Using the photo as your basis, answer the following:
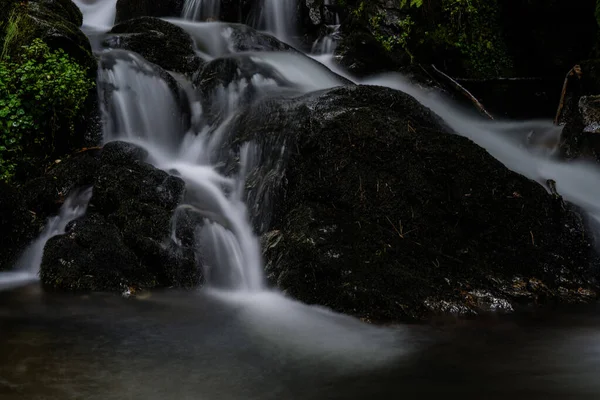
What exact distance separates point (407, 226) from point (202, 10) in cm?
983

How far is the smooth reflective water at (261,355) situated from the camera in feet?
8.47

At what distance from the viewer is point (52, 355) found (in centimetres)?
289

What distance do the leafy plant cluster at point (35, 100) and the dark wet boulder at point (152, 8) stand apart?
6.91 meters

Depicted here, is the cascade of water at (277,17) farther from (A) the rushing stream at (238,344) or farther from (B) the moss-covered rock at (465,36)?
(A) the rushing stream at (238,344)

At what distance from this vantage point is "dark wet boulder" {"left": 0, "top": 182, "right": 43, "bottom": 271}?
4988 mm

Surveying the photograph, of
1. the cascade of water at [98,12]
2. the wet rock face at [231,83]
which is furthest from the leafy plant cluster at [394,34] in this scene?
the cascade of water at [98,12]

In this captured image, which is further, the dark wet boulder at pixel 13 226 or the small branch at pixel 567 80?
the small branch at pixel 567 80

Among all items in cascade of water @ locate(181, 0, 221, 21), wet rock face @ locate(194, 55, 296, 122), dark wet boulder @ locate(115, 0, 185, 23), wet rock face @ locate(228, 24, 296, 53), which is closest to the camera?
wet rock face @ locate(194, 55, 296, 122)

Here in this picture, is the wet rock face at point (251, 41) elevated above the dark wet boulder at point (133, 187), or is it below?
above

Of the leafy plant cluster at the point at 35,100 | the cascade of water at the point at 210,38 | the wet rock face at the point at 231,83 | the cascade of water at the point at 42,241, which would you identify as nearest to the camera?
the cascade of water at the point at 42,241

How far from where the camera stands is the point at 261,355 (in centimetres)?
311

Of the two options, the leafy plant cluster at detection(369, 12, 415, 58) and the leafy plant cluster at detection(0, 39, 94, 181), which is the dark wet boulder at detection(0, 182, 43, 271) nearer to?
the leafy plant cluster at detection(0, 39, 94, 181)

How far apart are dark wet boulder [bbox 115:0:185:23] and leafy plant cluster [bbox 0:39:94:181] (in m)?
6.91

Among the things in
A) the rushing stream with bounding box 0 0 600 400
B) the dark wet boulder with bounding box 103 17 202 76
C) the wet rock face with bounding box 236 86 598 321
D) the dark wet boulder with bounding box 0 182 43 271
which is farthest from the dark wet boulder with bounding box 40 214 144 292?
the dark wet boulder with bounding box 103 17 202 76
